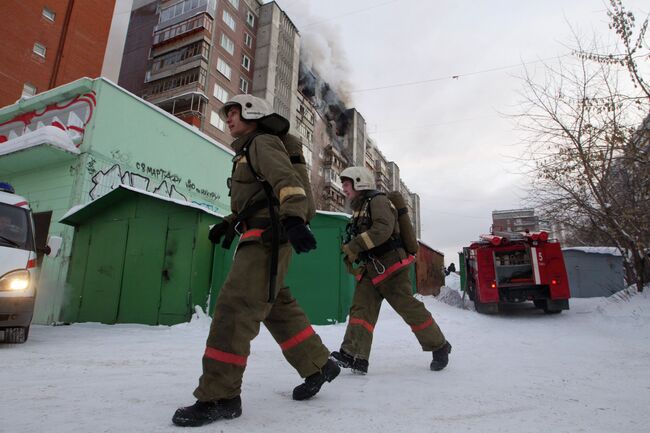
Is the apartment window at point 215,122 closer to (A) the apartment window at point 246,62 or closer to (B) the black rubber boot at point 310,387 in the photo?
(A) the apartment window at point 246,62

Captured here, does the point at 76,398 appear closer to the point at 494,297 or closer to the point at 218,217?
the point at 218,217

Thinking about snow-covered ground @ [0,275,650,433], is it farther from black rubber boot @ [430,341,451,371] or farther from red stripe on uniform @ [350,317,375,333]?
red stripe on uniform @ [350,317,375,333]

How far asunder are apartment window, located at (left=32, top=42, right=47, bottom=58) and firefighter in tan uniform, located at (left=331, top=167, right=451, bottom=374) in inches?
1191

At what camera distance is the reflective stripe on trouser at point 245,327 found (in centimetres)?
194

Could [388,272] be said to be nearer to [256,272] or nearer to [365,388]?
[365,388]

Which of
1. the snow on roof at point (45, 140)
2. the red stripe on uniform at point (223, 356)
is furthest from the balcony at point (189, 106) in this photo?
the red stripe on uniform at point (223, 356)

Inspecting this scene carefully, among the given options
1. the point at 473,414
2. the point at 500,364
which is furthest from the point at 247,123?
the point at 500,364

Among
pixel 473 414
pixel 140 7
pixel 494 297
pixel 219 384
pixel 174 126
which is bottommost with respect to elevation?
pixel 473 414

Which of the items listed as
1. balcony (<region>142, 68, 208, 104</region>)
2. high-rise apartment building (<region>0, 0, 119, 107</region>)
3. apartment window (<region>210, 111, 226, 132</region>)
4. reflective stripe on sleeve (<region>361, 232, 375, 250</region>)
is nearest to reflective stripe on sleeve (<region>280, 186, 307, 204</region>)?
reflective stripe on sleeve (<region>361, 232, 375, 250</region>)

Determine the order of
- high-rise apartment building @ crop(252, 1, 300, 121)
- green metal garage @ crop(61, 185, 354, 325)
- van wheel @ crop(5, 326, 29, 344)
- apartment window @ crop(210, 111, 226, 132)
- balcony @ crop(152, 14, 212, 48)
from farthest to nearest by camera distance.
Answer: high-rise apartment building @ crop(252, 1, 300, 121)
balcony @ crop(152, 14, 212, 48)
apartment window @ crop(210, 111, 226, 132)
green metal garage @ crop(61, 185, 354, 325)
van wheel @ crop(5, 326, 29, 344)

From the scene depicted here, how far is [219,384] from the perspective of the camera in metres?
1.91

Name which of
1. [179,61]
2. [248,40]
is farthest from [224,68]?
[248,40]

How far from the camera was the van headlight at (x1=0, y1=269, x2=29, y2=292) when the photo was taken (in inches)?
172

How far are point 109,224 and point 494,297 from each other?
29.0ft
